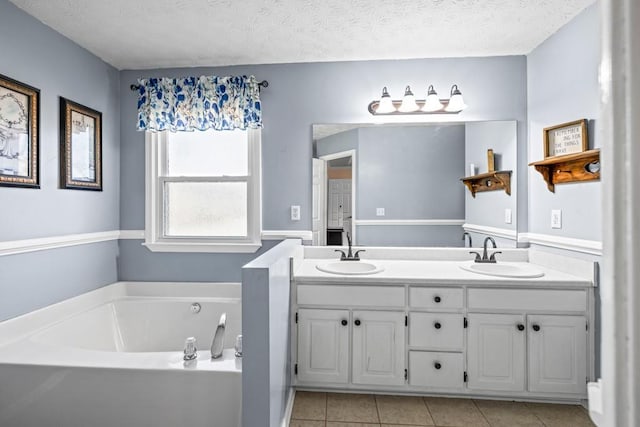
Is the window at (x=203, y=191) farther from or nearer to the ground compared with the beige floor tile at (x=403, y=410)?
farther from the ground

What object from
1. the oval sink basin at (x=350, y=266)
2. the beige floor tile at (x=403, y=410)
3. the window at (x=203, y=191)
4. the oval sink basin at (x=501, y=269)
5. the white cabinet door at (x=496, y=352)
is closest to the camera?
the beige floor tile at (x=403, y=410)

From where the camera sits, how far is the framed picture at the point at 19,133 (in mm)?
1888

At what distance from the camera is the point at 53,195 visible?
223cm

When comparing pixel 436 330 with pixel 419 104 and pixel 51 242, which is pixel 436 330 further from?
pixel 51 242

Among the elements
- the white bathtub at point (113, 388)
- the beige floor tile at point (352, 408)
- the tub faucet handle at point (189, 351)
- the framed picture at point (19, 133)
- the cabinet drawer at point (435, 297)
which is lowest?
the beige floor tile at point (352, 408)

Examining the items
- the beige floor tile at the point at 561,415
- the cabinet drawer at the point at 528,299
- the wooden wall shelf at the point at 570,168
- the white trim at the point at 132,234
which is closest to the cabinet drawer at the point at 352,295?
the cabinet drawer at the point at 528,299

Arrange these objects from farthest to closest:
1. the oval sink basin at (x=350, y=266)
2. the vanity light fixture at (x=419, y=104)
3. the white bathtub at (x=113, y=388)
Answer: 1. the vanity light fixture at (x=419, y=104)
2. the oval sink basin at (x=350, y=266)
3. the white bathtub at (x=113, y=388)

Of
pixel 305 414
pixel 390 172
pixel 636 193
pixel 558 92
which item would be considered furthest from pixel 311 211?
pixel 636 193

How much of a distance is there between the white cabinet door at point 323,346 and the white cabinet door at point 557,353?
43.4 inches

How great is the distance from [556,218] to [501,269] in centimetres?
48

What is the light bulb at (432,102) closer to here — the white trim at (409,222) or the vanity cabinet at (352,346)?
the white trim at (409,222)

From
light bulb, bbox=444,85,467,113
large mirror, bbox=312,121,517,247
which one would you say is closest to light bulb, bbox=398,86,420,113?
large mirror, bbox=312,121,517,247

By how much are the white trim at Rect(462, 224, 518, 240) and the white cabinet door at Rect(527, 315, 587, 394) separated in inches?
28.4

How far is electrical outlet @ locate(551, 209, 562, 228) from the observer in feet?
7.52
